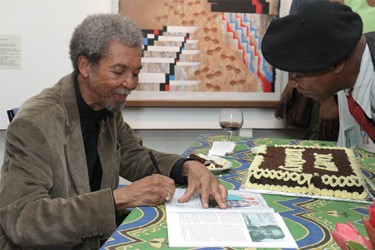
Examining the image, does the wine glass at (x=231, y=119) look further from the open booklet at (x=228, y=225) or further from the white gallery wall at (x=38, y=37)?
the white gallery wall at (x=38, y=37)

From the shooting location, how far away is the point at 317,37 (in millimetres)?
1384

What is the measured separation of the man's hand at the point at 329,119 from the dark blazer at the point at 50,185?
1782 millimetres

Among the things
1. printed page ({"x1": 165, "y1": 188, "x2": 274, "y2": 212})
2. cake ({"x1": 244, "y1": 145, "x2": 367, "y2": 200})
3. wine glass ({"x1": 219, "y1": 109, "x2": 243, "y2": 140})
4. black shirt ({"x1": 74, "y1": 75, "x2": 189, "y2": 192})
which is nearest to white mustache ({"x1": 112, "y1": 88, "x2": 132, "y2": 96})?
black shirt ({"x1": 74, "y1": 75, "x2": 189, "y2": 192})

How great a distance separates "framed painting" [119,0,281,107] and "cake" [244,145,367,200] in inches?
63.9

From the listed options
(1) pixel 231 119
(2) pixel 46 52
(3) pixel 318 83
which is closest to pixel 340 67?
(3) pixel 318 83

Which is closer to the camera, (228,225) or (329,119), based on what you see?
(228,225)

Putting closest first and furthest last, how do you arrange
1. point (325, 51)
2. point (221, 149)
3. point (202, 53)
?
1. point (325, 51)
2. point (221, 149)
3. point (202, 53)

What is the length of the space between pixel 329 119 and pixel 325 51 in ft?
5.10

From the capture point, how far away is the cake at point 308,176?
1.51 m

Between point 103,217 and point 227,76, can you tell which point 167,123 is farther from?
point 103,217

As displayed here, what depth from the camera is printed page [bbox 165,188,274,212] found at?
1344 millimetres

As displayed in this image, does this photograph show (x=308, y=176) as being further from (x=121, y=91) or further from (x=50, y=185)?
(x=50, y=185)

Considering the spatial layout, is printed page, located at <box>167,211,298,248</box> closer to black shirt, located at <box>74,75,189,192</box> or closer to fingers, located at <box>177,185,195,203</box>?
fingers, located at <box>177,185,195,203</box>

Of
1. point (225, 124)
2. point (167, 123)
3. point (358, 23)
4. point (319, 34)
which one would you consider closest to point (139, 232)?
point (319, 34)
